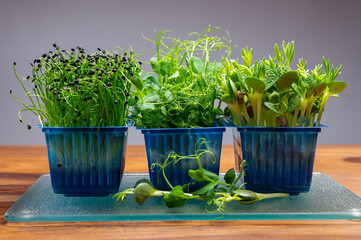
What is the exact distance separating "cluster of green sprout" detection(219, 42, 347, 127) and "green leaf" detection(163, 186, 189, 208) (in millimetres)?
189

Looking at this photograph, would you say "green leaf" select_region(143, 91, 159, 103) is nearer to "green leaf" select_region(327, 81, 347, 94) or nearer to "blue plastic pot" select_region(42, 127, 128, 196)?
"blue plastic pot" select_region(42, 127, 128, 196)

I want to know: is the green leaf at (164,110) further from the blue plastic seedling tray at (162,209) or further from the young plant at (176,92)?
the blue plastic seedling tray at (162,209)

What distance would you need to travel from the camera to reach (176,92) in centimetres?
72

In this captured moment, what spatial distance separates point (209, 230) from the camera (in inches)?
21.5

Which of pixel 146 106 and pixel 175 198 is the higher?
pixel 146 106

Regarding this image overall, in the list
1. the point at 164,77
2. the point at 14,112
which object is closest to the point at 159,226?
the point at 164,77

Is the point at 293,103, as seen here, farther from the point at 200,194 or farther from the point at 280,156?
the point at 200,194

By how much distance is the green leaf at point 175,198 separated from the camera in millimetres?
619

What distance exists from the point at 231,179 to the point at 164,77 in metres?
0.23

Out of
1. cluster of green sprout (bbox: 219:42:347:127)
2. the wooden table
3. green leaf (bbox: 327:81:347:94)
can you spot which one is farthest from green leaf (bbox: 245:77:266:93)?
the wooden table

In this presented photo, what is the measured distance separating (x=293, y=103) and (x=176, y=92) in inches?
8.1

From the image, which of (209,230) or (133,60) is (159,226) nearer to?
(209,230)

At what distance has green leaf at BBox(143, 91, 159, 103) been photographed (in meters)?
0.71

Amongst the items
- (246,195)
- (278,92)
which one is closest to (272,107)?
(278,92)
